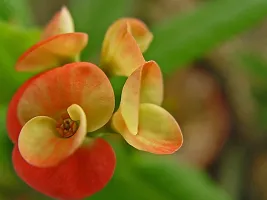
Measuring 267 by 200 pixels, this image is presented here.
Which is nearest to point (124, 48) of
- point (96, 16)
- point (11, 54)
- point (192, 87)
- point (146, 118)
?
point (146, 118)

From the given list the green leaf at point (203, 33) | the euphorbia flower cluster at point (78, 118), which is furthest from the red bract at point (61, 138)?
the green leaf at point (203, 33)

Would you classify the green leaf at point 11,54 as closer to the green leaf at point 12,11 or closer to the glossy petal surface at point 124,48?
the green leaf at point 12,11

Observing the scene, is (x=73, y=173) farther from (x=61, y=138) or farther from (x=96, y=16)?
(x=96, y=16)

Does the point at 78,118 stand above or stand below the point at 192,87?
above

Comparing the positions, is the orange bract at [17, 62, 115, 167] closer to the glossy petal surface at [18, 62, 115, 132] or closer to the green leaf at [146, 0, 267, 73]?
the glossy petal surface at [18, 62, 115, 132]

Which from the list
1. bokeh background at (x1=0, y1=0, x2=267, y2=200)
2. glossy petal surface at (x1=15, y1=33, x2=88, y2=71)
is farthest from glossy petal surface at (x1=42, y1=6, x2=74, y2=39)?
bokeh background at (x1=0, y1=0, x2=267, y2=200)

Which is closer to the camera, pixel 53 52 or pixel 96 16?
pixel 53 52
